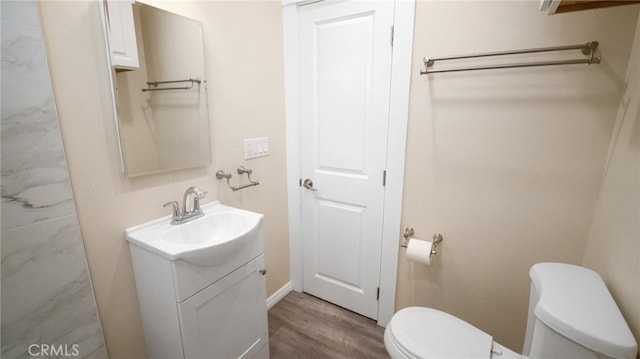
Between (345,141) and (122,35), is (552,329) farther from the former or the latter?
(122,35)

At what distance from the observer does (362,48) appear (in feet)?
5.44

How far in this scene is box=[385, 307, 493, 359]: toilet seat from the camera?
110 centimetres

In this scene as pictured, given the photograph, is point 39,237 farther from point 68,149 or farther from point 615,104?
point 615,104

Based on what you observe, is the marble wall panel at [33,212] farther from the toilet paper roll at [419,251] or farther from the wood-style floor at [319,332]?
the toilet paper roll at [419,251]

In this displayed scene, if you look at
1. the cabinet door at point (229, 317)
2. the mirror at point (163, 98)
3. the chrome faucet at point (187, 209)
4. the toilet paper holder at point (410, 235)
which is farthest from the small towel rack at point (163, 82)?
the toilet paper holder at point (410, 235)

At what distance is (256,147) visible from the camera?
5.94 ft

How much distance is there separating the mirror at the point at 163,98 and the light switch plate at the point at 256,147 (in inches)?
11.2

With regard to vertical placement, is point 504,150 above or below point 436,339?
above

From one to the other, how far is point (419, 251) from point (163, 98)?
1546mm

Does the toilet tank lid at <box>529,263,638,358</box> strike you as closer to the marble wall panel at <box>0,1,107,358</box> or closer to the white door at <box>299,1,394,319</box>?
the white door at <box>299,1,394,319</box>

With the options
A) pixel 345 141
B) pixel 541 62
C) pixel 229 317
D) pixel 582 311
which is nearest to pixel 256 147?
pixel 345 141

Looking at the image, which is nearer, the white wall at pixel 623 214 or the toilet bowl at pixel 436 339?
the white wall at pixel 623 214

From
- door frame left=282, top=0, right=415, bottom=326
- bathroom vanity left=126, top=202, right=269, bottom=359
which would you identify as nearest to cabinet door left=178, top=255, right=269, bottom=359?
bathroom vanity left=126, top=202, right=269, bottom=359

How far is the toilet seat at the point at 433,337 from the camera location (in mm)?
1099
